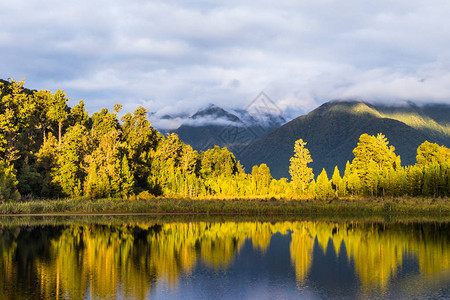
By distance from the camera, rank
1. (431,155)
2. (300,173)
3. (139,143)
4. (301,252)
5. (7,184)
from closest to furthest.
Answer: (301,252) < (7,184) < (300,173) < (139,143) < (431,155)

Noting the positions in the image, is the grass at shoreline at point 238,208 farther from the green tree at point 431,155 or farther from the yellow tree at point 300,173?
the green tree at point 431,155

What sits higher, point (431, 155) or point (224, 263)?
point (431, 155)

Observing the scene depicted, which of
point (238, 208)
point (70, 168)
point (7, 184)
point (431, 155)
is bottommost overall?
point (238, 208)

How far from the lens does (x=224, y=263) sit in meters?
29.9

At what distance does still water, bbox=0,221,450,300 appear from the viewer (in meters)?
22.0

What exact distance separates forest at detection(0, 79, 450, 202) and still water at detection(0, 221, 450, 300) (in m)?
33.2

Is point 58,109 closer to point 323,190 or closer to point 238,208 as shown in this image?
point 238,208

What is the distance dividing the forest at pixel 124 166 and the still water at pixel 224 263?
3319 centimetres

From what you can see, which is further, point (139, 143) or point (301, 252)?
point (139, 143)

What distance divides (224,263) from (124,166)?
2396 inches

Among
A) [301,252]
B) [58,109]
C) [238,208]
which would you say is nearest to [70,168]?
[58,109]

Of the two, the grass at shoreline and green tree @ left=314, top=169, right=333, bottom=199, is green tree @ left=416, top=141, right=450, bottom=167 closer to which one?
green tree @ left=314, top=169, right=333, bottom=199

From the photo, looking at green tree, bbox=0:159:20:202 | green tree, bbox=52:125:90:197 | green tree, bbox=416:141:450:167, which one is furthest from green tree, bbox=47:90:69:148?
green tree, bbox=416:141:450:167

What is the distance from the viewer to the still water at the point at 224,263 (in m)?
22.0
